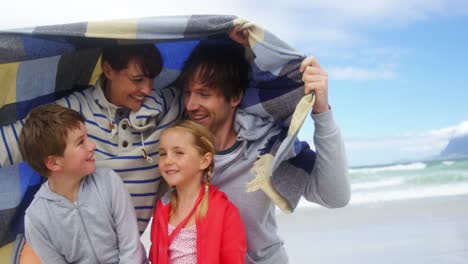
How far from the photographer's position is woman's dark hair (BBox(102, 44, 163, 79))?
6.70ft

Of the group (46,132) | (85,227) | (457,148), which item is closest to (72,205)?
(85,227)

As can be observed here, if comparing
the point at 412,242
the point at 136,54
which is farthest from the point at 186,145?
the point at 412,242

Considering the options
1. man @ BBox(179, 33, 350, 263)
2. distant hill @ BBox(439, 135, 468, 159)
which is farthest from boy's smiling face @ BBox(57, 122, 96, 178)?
distant hill @ BBox(439, 135, 468, 159)

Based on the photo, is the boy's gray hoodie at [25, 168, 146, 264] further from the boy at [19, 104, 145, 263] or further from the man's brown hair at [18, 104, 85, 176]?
the man's brown hair at [18, 104, 85, 176]

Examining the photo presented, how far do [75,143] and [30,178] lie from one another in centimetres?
39

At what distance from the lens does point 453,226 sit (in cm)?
546

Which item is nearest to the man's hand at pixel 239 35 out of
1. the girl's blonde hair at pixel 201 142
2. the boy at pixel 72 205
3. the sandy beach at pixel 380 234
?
the girl's blonde hair at pixel 201 142

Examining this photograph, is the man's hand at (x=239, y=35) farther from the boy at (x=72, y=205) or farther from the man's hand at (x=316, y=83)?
the boy at (x=72, y=205)

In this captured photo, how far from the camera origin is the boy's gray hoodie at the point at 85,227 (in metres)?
1.85

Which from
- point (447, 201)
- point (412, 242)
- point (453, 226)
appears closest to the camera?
point (412, 242)

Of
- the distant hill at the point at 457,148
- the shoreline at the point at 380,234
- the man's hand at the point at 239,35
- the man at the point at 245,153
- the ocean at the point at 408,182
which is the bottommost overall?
the distant hill at the point at 457,148

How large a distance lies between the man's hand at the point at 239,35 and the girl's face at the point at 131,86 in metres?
0.36

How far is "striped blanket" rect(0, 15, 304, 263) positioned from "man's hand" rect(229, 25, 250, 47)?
0.03 meters

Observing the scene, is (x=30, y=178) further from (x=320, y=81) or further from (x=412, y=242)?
(x=412, y=242)
